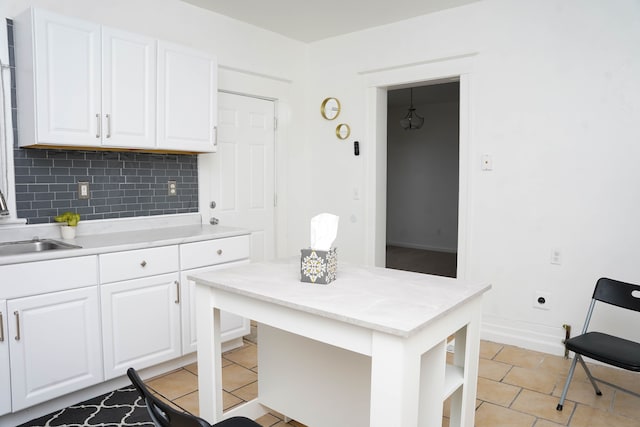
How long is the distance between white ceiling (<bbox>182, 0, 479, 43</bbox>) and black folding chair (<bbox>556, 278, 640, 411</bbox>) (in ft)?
8.27

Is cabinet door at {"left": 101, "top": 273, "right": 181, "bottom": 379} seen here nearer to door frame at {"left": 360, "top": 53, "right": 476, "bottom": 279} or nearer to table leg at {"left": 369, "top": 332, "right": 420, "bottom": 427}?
table leg at {"left": 369, "top": 332, "right": 420, "bottom": 427}

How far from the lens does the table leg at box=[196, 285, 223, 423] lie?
7.00ft

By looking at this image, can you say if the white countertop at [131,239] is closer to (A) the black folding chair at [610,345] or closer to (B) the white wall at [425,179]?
(A) the black folding chair at [610,345]

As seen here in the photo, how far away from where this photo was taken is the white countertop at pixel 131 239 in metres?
2.47

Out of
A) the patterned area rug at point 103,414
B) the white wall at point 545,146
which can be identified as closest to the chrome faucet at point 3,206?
the patterned area rug at point 103,414

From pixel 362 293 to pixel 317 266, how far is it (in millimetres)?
249

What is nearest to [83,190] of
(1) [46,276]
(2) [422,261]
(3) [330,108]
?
(1) [46,276]

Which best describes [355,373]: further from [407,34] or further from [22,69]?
[407,34]

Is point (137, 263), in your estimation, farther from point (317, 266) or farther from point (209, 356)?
point (317, 266)

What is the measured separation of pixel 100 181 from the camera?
3.31 metres

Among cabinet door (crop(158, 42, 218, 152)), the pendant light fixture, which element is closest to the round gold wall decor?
cabinet door (crop(158, 42, 218, 152))

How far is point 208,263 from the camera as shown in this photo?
3295 millimetres

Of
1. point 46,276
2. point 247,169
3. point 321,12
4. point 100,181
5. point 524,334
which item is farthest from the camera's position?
point 247,169

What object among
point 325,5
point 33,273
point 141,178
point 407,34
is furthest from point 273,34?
point 33,273
